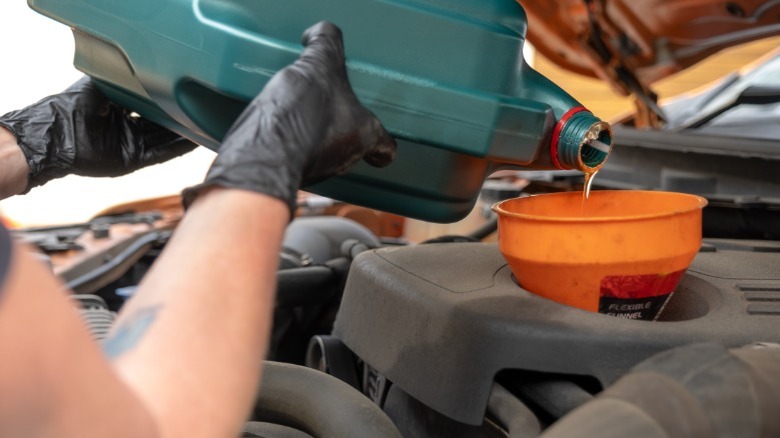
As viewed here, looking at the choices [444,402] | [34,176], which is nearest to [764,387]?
[444,402]

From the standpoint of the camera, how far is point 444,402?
80 cm

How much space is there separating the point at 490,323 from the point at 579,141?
0.73 feet

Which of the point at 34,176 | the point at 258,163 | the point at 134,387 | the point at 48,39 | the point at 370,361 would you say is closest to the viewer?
the point at 134,387

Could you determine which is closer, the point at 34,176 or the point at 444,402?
the point at 444,402

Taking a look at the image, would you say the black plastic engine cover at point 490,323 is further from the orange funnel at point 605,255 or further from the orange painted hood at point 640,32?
the orange painted hood at point 640,32

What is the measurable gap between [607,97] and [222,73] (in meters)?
4.45

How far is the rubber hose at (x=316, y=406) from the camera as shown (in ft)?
2.61

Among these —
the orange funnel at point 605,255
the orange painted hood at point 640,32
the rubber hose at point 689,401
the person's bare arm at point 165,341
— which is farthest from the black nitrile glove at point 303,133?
the orange painted hood at point 640,32

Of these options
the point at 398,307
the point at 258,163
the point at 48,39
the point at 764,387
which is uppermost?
the point at 258,163

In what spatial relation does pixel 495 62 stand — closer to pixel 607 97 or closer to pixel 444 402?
pixel 444 402

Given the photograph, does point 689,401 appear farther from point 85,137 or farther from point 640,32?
point 640,32

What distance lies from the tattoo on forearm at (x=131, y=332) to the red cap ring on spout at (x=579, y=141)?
0.50m

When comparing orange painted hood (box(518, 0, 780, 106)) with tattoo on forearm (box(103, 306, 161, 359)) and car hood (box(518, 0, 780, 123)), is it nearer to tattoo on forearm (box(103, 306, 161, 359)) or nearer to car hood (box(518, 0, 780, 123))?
car hood (box(518, 0, 780, 123))

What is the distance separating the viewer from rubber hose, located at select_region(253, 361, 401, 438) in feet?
2.61
